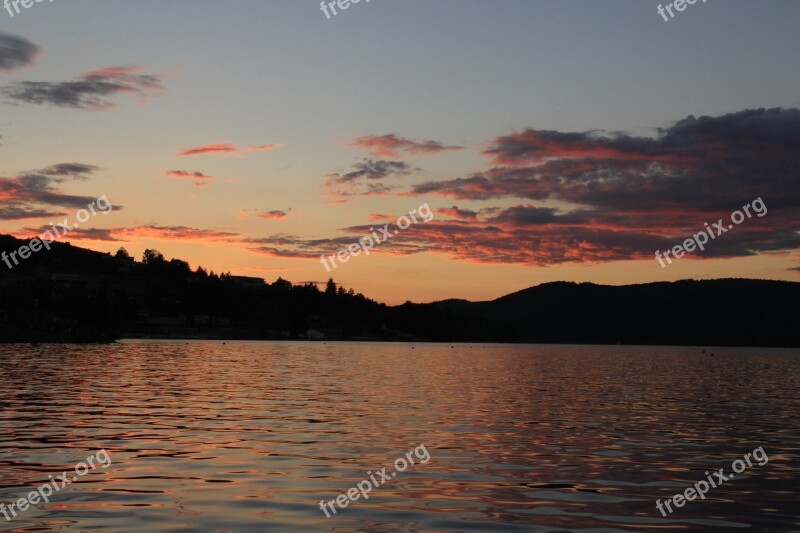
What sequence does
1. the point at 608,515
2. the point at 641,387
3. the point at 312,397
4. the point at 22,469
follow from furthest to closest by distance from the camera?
the point at 641,387
the point at 312,397
the point at 22,469
the point at 608,515

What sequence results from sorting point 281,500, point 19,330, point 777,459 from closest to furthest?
point 281,500 < point 777,459 < point 19,330

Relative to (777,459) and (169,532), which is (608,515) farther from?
(777,459)

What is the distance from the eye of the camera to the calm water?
838 inches

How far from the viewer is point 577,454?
107 feet

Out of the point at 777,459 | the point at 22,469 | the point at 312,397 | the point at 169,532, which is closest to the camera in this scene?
the point at 169,532

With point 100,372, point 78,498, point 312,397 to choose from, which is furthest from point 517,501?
point 100,372

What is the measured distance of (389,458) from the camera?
30969 millimetres

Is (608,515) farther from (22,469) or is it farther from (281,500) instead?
(22,469)

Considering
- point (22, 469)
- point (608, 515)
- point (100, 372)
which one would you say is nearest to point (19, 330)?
point (100, 372)

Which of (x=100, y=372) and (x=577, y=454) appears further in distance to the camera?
(x=100, y=372)

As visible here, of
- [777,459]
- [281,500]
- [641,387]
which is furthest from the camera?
[641,387]

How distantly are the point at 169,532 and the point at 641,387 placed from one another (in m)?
65.0

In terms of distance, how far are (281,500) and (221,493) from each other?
188cm

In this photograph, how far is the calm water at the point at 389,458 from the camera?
21.3m
